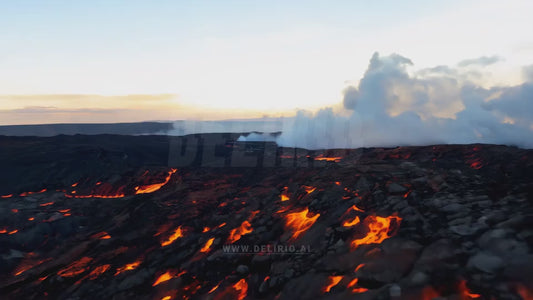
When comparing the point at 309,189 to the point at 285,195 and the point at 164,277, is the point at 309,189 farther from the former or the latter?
the point at 164,277

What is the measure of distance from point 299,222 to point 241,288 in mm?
3689

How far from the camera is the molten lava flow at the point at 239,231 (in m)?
11.3

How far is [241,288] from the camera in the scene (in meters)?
7.96

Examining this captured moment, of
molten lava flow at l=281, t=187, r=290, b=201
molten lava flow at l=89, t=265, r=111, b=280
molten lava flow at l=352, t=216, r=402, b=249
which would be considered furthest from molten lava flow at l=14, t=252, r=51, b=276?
molten lava flow at l=352, t=216, r=402, b=249

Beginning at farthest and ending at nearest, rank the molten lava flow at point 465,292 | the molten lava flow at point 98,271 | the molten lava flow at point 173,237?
the molten lava flow at point 173,237, the molten lava flow at point 98,271, the molten lava flow at point 465,292

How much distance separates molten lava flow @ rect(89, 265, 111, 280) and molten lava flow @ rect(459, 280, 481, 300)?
12.4m

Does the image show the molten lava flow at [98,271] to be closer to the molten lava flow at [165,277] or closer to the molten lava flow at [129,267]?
the molten lava flow at [129,267]

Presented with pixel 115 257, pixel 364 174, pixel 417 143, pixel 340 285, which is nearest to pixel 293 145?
pixel 417 143

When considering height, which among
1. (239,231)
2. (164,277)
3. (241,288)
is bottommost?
(164,277)

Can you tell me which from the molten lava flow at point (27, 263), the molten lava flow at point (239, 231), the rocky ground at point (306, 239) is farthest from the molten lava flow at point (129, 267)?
the molten lava flow at point (27, 263)

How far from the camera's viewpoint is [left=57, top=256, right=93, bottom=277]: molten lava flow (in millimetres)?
11465

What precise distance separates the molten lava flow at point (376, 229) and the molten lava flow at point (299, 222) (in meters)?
2.18

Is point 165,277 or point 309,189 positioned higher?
point 309,189

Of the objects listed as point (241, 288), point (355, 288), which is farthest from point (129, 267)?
point (355, 288)
